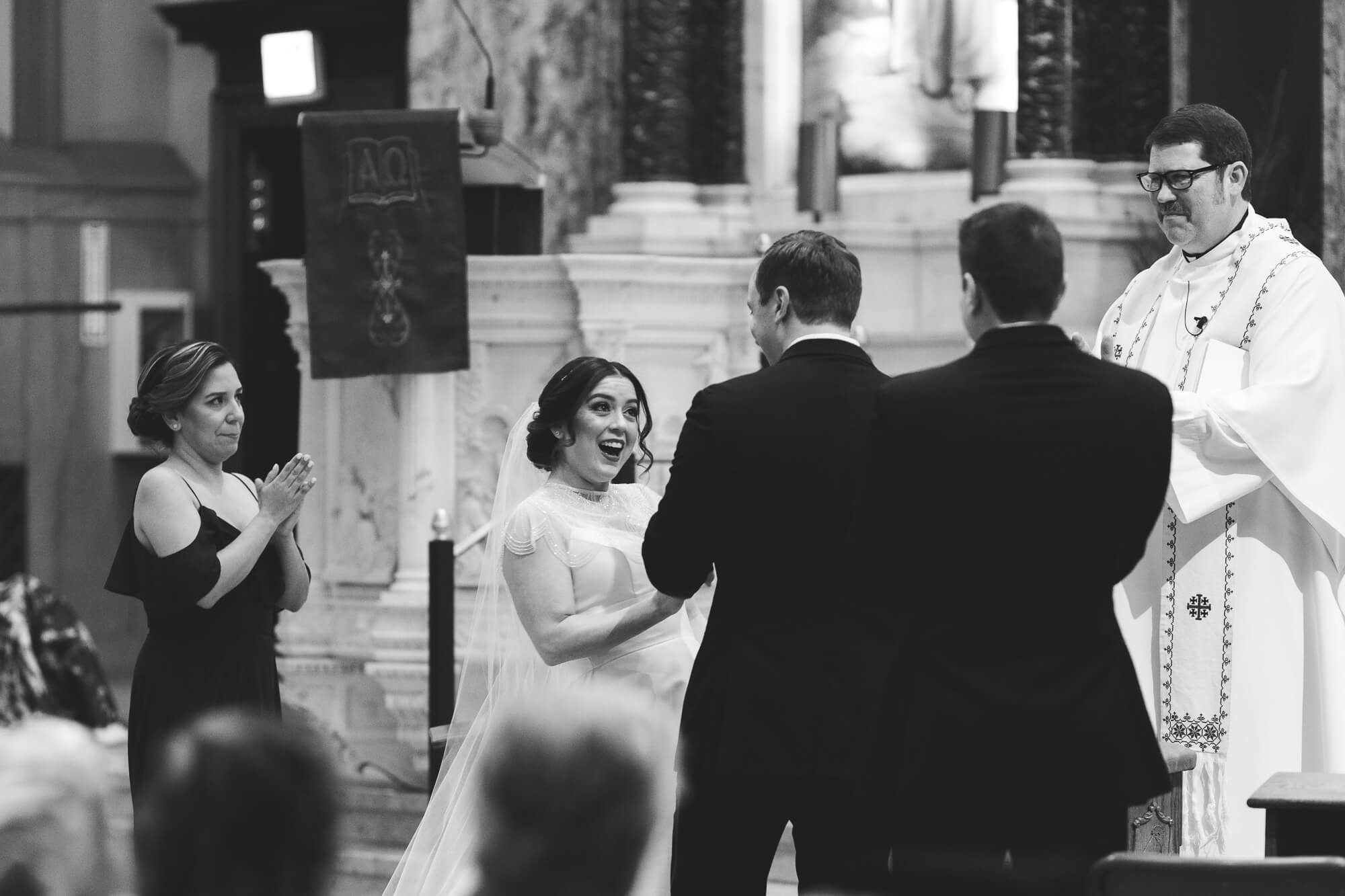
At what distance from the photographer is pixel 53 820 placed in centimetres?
173

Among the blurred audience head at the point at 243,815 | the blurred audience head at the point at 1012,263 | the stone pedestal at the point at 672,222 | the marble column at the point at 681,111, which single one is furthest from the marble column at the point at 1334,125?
the blurred audience head at the point at 243,815

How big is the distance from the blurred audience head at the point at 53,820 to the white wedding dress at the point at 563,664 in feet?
6.52

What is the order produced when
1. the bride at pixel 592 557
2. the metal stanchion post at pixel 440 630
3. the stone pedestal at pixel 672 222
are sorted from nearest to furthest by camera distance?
the bride at pixel 592 557
the metal stanchion post at pixel 440 630
the stone pedestal at pixel 672 222

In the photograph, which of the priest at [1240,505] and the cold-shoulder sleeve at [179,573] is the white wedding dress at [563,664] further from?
the priest at [1240,505]

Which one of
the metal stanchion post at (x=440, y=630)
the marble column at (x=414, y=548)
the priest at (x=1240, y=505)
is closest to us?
the priest at (x=1240, y=505)

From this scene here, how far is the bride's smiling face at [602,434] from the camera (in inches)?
162

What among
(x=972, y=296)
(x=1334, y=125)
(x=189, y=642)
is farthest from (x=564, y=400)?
(x=1334, y=125)

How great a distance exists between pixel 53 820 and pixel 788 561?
5.59ft

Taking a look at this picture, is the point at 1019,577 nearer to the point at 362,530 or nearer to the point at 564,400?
the point at 564,400

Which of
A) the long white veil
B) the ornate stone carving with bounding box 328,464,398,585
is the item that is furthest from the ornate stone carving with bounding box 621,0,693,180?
the long white veil

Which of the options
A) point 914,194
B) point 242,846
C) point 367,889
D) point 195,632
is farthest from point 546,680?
point 914,194

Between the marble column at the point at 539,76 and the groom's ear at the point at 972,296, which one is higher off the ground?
the marble column at the point at 539,76

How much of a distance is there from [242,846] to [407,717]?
17.3ft

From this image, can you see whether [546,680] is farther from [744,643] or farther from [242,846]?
[242,846]
